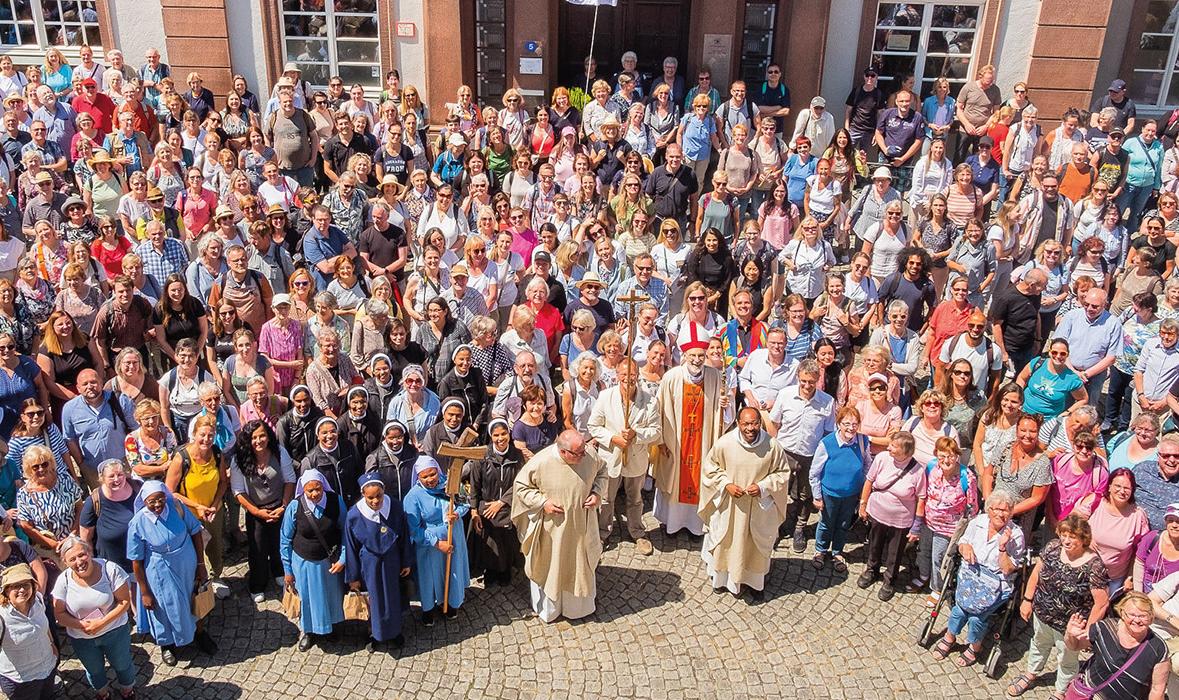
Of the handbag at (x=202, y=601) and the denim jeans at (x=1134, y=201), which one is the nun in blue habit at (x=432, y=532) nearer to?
the handbag at (x=202, y=601)

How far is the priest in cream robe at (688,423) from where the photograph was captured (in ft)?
25.5

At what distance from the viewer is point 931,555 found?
287 inches

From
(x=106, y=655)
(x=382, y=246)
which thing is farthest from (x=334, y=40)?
(x=106, y=655)

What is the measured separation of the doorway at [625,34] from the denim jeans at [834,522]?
10.0m

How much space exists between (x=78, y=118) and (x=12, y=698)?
Result: 8053mm

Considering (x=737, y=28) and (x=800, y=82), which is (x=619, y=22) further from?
(x=800, y=82)

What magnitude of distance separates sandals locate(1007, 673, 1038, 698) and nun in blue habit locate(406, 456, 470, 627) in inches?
146

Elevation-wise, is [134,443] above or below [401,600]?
above

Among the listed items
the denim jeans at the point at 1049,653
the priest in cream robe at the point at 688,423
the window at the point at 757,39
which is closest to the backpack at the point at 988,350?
the priest in cream robe at the point at 688,423

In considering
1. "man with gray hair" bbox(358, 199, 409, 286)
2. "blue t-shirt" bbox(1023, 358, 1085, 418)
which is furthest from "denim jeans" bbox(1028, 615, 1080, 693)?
"man with gray hair" bbox(358, 199, 409, 286)

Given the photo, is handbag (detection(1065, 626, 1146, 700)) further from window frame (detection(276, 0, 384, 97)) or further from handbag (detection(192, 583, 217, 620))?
window frame (detection(276, 0, 384, 97))

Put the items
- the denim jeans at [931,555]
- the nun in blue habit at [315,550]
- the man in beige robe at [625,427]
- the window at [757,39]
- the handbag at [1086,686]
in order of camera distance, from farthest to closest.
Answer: the window at [757,39] → the man in beige robe at [625,427] → the denim jeans at [931,555] → the nun in blue habit at [315,550] → the handbag at [1086,686]

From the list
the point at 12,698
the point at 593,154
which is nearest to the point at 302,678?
the point at 12,698

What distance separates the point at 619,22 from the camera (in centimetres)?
1585
